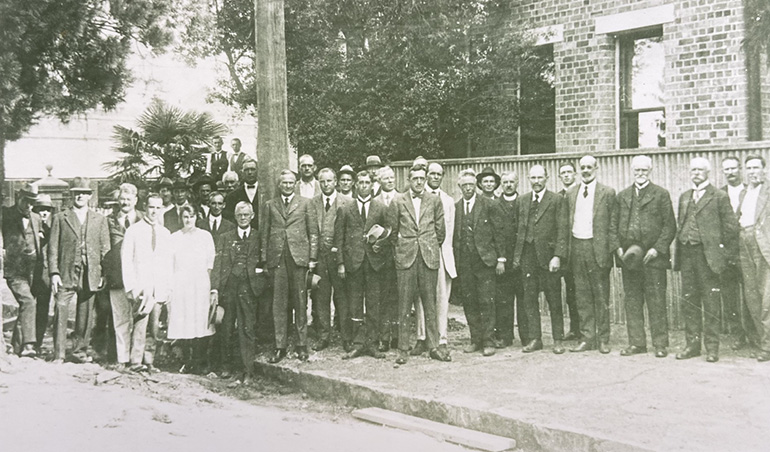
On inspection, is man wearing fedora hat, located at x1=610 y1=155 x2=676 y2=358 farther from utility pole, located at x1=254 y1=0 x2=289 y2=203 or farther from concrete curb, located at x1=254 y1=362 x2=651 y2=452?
utility pole, located at x1=254 y1=0 x2=289 y2=203

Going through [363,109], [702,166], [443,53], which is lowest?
[702,166]

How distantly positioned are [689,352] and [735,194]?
1.27 m

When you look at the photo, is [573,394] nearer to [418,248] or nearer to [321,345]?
[418,248]

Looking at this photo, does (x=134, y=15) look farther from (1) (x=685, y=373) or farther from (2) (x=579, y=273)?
(1) (x=685, y=373)

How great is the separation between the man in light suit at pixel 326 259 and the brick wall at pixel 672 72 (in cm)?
304

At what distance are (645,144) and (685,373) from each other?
10.9 feet

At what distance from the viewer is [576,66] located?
26.0 feet

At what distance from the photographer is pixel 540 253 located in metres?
6.20

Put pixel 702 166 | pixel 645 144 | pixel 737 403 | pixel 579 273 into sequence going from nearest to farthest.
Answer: pixel 737 403 < pixel 702 166 < pixel 579 273 < pixel 645 144

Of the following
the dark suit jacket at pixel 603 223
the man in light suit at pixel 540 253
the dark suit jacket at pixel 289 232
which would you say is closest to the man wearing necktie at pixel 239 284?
the dark suit jacket at pixel 289 232

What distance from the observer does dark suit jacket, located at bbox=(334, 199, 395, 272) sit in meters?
6.26

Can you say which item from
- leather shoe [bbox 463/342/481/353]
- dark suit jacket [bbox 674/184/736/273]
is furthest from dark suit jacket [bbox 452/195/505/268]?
dark suit jacket [bbox 674/184/736/273]

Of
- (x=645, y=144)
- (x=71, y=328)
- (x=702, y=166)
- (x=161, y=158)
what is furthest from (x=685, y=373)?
(x=71, y=328)

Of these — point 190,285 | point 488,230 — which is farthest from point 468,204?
point 190,285
